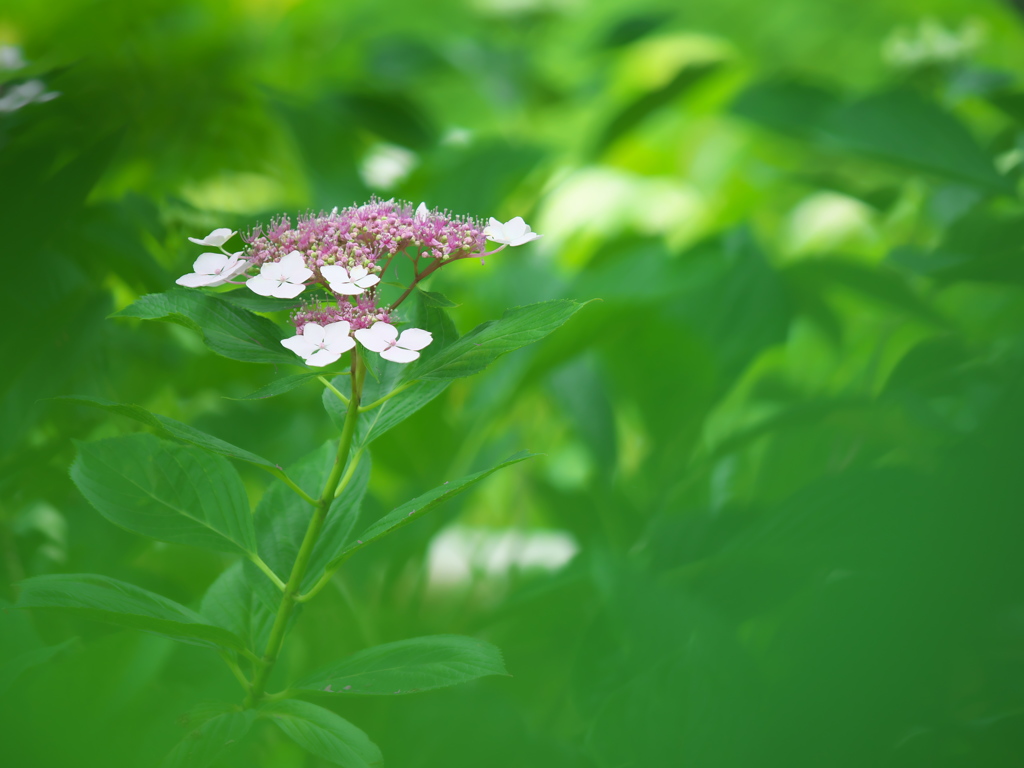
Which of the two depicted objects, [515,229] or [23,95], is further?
[23,95]

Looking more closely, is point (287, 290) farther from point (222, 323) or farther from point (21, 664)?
point (21, 664)

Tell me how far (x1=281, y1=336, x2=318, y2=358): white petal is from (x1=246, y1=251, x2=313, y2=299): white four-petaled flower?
13 mm

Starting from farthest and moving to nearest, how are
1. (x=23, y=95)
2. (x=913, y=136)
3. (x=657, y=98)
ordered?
(x=657, y=98)
(x=913, y=136)
(x=23, y=95)

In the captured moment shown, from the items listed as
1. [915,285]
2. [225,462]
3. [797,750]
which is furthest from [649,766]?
[915,285]

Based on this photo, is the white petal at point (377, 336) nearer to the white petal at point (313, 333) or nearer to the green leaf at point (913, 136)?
the white petal at point (313, 333)

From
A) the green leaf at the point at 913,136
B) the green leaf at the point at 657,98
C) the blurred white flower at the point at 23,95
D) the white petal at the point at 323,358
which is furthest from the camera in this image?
the green leaf at the point at 657,98

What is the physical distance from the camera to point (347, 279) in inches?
7.1

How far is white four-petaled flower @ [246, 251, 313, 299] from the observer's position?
0.18 meters

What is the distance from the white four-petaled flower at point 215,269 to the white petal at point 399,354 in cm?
5

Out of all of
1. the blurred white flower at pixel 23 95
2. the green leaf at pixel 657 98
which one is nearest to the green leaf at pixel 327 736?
the blurred white flower at pixel 23 95

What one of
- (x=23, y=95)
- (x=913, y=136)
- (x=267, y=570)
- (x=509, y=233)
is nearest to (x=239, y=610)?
(x=267, y=570)

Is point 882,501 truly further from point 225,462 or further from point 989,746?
point 225,462

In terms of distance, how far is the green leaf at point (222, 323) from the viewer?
174mm

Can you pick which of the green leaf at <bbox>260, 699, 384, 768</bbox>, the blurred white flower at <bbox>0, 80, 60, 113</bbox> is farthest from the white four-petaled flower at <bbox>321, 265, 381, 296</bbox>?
the blurred white flower at <bbox>0, 80, 60, 113</bbox>
